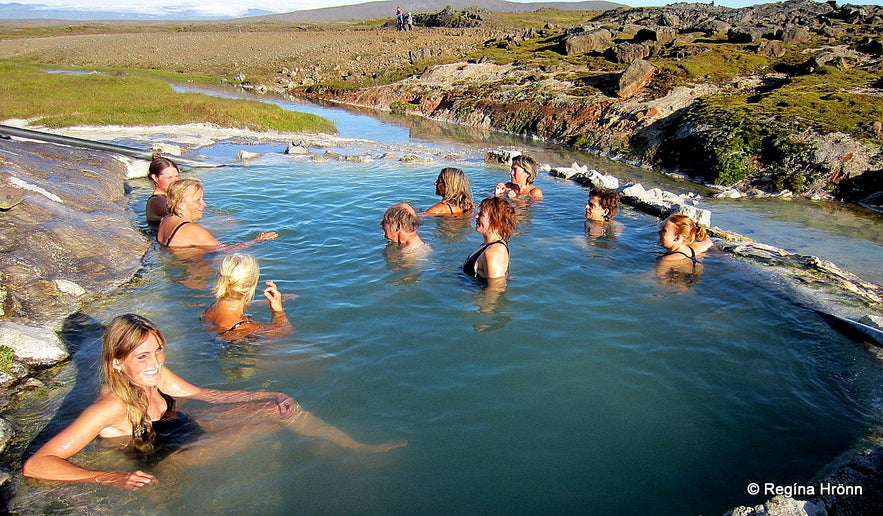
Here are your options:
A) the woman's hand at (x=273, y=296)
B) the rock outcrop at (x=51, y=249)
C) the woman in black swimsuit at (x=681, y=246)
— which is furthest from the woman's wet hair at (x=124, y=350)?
the woman in black swimsuit at (x=681, y=246)

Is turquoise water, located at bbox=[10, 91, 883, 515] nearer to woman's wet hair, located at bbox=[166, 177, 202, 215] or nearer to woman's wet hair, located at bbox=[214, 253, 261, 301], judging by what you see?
woman's wet hair, located at bbox=[214, 253, 261, 301]

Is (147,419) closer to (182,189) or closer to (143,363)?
(143,363)

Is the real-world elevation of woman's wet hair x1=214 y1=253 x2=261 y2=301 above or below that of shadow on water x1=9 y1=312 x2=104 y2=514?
above

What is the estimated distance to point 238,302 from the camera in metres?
6.33

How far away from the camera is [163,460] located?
4617 mm

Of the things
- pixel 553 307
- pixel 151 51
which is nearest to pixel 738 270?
pixel 553 307

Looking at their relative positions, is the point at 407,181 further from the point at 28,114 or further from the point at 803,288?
the point at 28,114

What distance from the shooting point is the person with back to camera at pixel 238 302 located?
6.02m

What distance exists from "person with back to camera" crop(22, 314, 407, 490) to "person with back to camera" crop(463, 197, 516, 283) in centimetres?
366

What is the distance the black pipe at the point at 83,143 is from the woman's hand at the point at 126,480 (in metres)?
13.3

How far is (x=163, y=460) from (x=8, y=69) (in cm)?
3907

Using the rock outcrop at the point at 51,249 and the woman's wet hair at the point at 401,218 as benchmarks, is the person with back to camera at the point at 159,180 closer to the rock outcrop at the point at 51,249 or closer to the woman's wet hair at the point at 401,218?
the rock outcrop at the point at 51,249

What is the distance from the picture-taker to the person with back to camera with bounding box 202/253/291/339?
602 cm

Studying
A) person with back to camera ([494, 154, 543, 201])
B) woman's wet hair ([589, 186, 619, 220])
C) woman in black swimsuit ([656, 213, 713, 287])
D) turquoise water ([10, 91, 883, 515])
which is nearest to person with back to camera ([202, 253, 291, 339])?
turquoise water ([10, 91, 883, 515])
